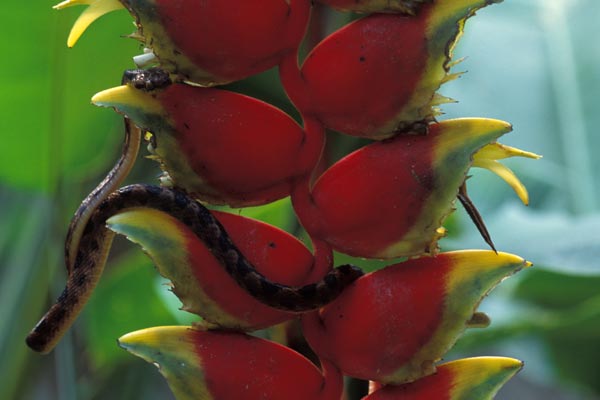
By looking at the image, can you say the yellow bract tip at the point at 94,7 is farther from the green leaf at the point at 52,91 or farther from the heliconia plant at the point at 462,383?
the green leaf at the point at 52,91

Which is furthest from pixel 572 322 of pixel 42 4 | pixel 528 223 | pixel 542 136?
pixel 42 4

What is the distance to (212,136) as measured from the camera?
0.51 meters

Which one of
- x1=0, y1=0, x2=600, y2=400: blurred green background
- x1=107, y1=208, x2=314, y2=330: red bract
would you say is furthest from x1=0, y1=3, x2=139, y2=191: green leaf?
x1=107, y1=208, x2=314, y2=330: red bract

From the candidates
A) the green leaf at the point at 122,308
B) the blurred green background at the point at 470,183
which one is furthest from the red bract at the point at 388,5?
the green leaf at the point at 122,308

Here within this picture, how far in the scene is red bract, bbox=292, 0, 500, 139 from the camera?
493 millimetres

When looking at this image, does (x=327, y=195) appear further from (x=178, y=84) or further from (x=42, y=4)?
(x=42, y=4)

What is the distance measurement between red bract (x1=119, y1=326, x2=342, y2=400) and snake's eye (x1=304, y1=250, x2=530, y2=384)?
3 cm

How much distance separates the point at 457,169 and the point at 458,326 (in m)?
0.10

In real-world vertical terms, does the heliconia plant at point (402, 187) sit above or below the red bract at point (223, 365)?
above

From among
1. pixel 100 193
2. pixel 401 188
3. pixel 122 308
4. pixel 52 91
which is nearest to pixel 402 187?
pixel 401 188

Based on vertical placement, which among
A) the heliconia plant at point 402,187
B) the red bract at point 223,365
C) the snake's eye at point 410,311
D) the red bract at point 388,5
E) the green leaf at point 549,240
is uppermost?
the red bract at point 388,5

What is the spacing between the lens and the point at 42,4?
1.29 metres

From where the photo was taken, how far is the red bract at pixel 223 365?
1.71ft

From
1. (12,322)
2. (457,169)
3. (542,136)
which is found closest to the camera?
(457,169)
